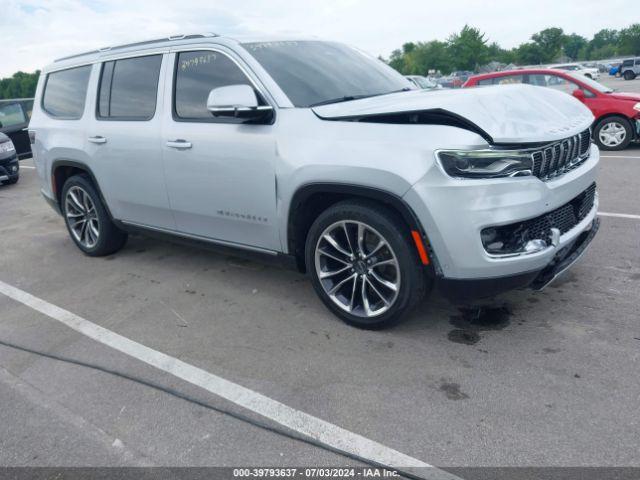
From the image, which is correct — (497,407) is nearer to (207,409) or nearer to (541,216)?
(541,216)

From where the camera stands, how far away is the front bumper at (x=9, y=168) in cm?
1071

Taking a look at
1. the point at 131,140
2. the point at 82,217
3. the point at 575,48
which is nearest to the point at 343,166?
the point at 131,140

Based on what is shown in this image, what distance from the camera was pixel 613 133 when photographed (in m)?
9.78

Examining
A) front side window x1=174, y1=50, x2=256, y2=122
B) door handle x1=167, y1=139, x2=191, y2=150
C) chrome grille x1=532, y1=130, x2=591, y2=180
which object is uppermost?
front side window x1=174, y1=50, x2=256, y2=122

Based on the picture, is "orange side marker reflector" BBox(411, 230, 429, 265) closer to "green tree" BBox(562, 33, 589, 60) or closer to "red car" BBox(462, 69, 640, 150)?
"red car" BBox(462, 69, 640, 150)

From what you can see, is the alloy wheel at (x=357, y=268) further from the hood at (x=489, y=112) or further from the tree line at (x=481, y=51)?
the tree line at (x=481, y=51)

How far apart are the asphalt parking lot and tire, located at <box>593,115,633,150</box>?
5737 millimetres

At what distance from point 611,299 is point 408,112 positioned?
1.97 m

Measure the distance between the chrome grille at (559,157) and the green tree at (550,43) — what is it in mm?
100408

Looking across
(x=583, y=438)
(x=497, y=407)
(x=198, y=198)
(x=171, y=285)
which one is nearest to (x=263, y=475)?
(x=497, y=407)

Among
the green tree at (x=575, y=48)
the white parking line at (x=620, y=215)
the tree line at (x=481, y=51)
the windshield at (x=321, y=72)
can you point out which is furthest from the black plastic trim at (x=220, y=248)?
the green tree at (x=575, y=48)

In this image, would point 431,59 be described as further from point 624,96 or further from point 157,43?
point 157,43

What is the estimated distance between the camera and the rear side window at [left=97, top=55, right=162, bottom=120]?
4531 mm

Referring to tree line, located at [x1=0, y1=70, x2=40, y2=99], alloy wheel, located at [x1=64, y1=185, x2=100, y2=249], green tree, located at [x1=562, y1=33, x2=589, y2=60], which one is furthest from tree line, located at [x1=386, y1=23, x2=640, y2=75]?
alloy wheel, located at [x1=64, y1=185, x2=100, y2=249]
